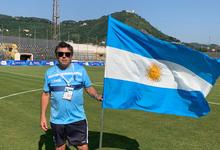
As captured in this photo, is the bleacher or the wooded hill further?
the wooded hill

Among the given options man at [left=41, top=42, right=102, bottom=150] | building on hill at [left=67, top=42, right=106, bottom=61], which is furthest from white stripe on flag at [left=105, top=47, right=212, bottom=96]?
building on hill at [left=67, top=42, right=106, bottom=61]

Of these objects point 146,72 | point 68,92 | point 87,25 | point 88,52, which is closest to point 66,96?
point 68,92

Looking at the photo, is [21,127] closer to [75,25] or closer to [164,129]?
[164,129]

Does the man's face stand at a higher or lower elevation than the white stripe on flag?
higher

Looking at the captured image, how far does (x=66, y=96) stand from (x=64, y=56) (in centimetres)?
57

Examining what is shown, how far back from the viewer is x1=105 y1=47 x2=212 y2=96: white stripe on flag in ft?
23.7

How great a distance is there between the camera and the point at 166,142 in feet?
30.2

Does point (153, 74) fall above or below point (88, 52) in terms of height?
above

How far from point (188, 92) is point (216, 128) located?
427cm

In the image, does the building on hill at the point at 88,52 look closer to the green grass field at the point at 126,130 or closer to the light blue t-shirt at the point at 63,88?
the green grass field at the point at 126,130

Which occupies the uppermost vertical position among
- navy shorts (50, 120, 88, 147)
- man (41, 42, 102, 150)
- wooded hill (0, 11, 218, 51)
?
wooded hill (0, 11, 218, 51)

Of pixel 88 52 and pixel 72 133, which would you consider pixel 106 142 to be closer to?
pixel 72 133

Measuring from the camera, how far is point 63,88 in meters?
6.09

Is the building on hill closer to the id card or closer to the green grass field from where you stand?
the green grass field
